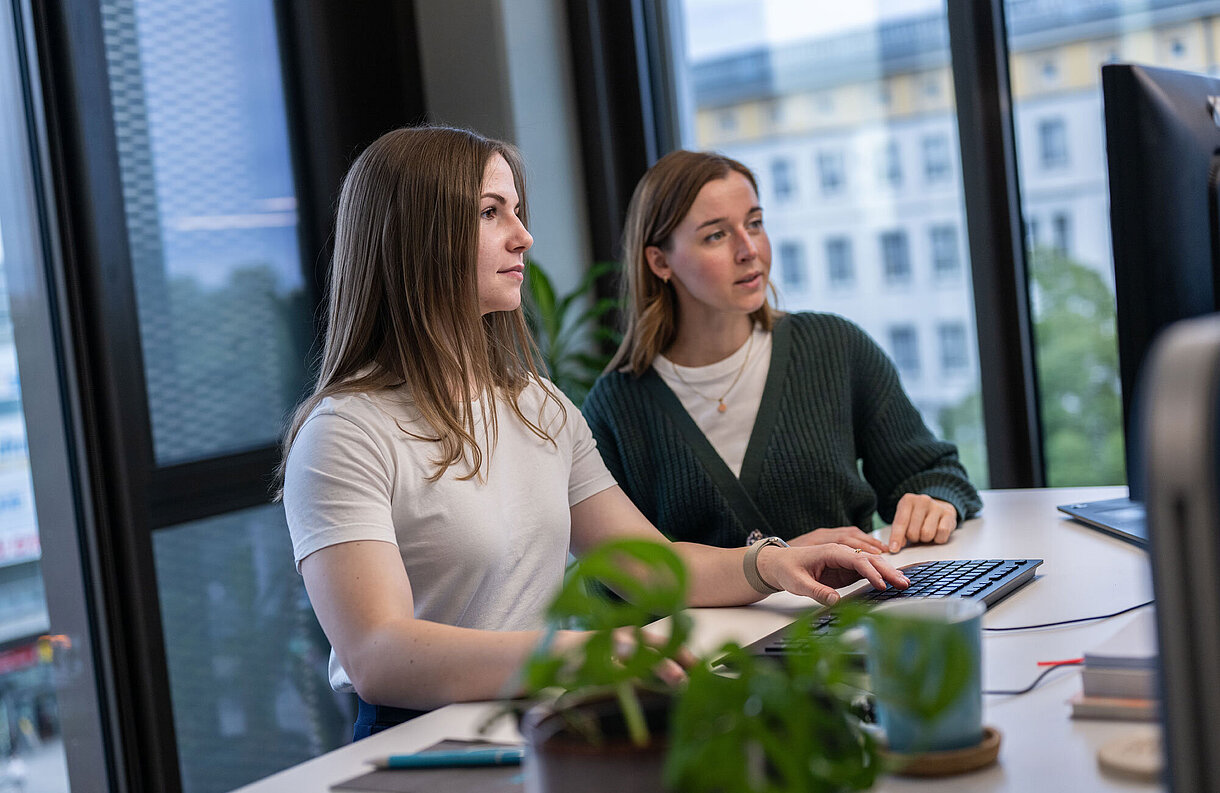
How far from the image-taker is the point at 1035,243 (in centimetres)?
279

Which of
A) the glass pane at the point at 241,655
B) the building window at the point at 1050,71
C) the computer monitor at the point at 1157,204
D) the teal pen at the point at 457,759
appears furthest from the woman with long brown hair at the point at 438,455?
the building window at the point at 1050,71

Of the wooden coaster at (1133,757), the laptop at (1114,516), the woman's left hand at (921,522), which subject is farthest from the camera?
the woman's left hand at (921,522)

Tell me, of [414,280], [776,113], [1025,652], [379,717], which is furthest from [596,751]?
[776,113]

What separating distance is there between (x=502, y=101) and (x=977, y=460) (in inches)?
62.0

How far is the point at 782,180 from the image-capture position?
10.1ft

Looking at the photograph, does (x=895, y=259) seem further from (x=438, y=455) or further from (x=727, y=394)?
(x=438, y=455)

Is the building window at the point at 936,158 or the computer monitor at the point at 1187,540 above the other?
the building window at the point at 936,158

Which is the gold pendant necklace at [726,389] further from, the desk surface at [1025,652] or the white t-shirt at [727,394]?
the desk surface at [1025,652]

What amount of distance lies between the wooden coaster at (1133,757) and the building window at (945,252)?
88.2 inches

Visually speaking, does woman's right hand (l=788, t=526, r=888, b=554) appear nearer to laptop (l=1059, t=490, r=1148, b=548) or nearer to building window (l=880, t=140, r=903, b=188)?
laptop (l=1059, t=490, r=1148, b=548)

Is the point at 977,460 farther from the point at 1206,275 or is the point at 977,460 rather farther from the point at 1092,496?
the point at 1206,275

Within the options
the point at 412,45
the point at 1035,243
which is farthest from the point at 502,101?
the point at 1035,243

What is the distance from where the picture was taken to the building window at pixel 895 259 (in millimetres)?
2928

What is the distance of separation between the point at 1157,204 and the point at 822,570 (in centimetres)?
53
